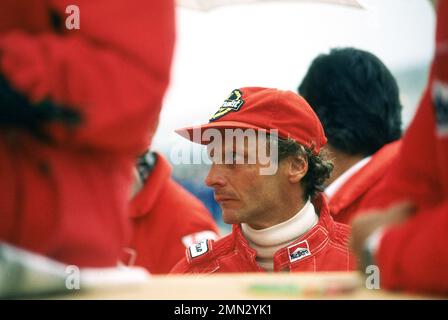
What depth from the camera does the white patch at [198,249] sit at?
2725 mm

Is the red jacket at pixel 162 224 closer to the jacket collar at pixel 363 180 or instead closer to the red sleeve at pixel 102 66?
the jacket collar at pixel 363 180

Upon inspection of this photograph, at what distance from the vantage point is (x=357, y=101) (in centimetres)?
321

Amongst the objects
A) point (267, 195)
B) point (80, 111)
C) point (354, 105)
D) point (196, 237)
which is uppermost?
point (80, 111)

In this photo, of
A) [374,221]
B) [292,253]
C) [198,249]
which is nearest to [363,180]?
[292,253]

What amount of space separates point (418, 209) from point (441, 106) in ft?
0.55

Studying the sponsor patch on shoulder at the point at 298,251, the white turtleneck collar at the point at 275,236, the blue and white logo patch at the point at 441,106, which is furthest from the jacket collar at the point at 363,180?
the blue and white logo patch at the point at 441,106

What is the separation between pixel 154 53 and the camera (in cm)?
135

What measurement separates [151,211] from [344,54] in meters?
0.88

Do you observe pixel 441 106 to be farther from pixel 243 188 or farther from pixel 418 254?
pixel 243 188

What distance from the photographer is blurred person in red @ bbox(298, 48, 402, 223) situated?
3203 millimetres

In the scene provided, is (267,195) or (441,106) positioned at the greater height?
(441,106)

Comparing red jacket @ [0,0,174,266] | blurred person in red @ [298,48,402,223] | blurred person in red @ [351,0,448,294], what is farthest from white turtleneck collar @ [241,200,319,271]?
red jacket @ [0,0,174,266]

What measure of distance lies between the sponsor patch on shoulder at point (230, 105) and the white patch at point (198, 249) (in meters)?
0.38
